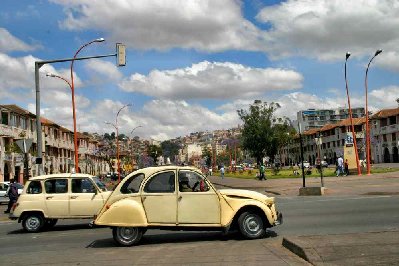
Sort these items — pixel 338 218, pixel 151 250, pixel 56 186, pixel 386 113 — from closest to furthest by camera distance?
pixel 151 250, pixel 338 218, pixel 56 186, pixel 386 113

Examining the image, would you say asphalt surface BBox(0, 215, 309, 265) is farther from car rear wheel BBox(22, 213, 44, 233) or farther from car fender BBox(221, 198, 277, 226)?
car rear wheel BBox(22, 213, 44, 233)

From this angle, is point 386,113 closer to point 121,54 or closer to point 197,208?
point 121,54

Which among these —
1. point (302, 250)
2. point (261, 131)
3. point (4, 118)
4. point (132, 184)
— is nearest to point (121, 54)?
point (132, 184)

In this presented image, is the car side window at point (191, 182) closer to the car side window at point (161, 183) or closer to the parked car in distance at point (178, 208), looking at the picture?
the parked car in distance at point (178, 208)

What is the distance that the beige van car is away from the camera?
15047 millimetres

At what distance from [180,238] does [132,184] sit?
1884 mm

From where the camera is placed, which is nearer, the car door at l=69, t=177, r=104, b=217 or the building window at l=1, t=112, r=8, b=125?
the car door at l=69, t=177, r=104, b=217

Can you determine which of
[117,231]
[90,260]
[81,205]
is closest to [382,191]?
[81,205]

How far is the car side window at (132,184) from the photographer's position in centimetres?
1110

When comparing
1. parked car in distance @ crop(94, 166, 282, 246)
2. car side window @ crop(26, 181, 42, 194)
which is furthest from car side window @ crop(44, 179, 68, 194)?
parked car in distance @ crop(94, 166, 282, 246)

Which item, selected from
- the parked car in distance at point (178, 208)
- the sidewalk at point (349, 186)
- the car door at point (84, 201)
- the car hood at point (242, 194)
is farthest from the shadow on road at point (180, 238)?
the sidewalk at point (349, 186)

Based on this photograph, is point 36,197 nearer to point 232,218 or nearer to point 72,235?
point 72,235

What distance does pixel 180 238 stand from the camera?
470 inches

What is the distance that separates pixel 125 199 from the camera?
11039mm
